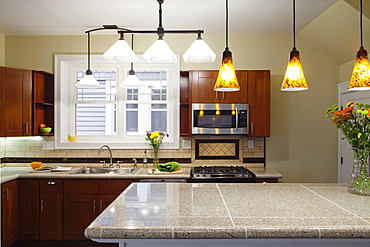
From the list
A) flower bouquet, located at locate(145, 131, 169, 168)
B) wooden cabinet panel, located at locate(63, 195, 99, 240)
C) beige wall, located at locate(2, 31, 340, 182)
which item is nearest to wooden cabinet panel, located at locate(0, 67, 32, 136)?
wooden cabinet panel, located at locate(63, 195, 99, 240)

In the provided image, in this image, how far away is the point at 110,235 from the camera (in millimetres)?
1342

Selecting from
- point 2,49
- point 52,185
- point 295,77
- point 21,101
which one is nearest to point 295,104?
point 295,77

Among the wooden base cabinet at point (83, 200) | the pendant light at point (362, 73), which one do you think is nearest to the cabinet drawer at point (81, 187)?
the wooden base cabinet at point (83, 200)

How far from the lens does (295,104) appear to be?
4.04 metres

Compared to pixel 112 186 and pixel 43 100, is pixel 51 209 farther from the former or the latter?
pixel 43 100

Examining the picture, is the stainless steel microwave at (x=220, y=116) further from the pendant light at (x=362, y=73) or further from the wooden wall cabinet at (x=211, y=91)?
the pendant light at (x=362, y=73)

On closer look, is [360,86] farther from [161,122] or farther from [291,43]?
[161,122]

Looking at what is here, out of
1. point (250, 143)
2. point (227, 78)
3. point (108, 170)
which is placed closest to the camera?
point (227, 78)

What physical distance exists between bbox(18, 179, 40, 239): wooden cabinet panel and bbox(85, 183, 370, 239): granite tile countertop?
1902mm

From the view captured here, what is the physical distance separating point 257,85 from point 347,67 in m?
1.21

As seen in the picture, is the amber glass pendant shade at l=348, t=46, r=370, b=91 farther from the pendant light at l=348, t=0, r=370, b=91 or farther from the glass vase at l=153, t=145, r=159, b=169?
the glass vase at l=153, t=145, r=159, b=169

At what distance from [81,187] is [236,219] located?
2.43 m

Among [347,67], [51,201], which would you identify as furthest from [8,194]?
[347,67]

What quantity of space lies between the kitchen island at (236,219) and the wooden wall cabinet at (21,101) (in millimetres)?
2367
